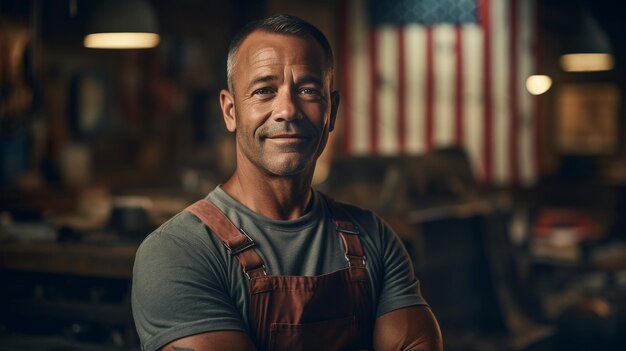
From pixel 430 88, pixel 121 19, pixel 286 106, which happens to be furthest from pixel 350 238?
pixel 430 88

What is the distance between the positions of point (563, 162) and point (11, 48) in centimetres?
703

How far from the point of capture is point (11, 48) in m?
6.34

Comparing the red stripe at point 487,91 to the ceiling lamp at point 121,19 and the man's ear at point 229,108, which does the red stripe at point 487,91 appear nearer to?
the ceiling lamp at point 121,19

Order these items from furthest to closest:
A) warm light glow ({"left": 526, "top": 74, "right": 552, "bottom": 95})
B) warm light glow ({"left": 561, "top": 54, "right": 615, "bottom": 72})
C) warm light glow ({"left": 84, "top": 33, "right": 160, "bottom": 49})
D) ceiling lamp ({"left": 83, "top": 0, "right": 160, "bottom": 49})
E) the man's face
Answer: warm light glow ({"left": 526, "top": 74, "right": 552, "bottom": 95}), warm light glow ({"left": 561, "top": 54, "right": 615, "bottom": 72}), warm light glow ({"left": 84, "top": 33, "right": 160, "bottom": 49}), ceiling lamp ({"left": 83, "top": 0, "right": 160, "bottom": 49}), the man's face

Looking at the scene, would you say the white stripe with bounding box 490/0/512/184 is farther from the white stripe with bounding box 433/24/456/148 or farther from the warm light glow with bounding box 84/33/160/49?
the warm light glow with bounding box 84/33/160/49

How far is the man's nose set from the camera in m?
1.97

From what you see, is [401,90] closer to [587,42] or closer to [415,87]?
[415,87]

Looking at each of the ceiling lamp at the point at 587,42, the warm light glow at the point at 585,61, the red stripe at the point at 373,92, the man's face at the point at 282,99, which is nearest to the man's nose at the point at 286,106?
the man's face at the point at 282,99

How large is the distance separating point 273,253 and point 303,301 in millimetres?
115

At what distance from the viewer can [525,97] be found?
8.48 m

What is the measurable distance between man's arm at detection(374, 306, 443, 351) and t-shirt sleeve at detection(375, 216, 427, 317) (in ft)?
0.06

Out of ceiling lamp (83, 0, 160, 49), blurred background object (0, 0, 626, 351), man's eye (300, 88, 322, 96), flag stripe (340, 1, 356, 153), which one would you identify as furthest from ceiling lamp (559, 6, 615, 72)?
man's eye (300, 88, 322, 96)

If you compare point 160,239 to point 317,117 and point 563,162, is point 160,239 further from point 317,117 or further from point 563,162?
point 563,162

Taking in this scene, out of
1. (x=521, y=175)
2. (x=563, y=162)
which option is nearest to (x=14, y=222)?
(x=521, y=175)
